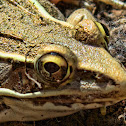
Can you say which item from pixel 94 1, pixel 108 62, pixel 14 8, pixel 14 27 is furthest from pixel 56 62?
pixel 94 1

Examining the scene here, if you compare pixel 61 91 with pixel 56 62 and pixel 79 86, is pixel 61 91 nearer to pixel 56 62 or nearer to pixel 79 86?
pixel 79 86

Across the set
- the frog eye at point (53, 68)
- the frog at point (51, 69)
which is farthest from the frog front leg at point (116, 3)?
the frog eye at point (53, 68)

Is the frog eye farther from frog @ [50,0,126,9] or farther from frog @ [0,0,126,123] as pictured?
frog @ [50,0,126,9]

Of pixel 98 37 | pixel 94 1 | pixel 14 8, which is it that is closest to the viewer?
pixel 98 37

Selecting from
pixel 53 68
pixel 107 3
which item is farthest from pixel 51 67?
pixel 107 3

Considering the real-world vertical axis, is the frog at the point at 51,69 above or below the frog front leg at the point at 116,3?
below

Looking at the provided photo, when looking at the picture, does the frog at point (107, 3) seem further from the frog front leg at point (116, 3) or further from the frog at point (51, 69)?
the frog at point (51, 69)

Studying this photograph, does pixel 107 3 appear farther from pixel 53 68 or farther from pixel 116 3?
pixel 53 68

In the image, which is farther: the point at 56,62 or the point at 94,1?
the point at 94,1
